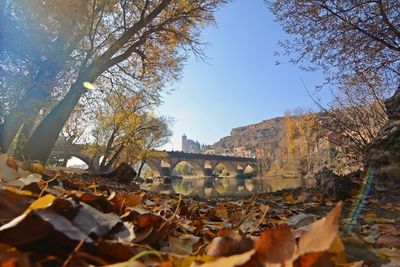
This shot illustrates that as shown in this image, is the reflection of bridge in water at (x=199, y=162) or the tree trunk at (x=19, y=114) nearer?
the tree trunk at (x=19, y=114)

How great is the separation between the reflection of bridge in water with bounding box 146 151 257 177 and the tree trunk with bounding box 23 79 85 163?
44757 millimetres

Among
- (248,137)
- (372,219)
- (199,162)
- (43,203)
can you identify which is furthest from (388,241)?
(248,137)

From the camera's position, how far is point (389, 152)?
3977mm

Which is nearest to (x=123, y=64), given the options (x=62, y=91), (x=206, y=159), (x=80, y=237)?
(x=62, y=91)

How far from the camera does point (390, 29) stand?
19.7ft

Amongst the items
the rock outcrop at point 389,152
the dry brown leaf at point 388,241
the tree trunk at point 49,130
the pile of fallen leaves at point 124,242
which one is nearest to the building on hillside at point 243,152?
the tree trunk at point 49,130

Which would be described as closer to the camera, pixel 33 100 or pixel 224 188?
pixel 33 100

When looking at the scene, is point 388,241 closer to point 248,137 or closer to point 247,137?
point 248,137

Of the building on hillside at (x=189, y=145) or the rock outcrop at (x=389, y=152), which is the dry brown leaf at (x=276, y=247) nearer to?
the rock outcrop at (x=389, y=152)

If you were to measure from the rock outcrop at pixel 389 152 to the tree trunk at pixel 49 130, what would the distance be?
7184mm

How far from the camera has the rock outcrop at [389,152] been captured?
388 centimetres

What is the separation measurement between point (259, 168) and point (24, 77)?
6591 cm

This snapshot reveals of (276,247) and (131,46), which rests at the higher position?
(131,46)

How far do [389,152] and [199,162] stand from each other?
64632 mm
